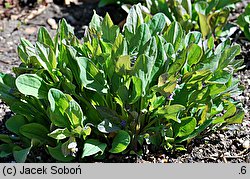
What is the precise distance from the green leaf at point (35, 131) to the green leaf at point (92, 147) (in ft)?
0.95

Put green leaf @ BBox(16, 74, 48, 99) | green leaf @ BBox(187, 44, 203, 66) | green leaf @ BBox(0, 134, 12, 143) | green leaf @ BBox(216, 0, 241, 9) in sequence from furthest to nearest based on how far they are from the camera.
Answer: green leaf @ BBox(216, 0, 241, 9) → green leaf @ BBox(0, 134, 12, 143) → green leaf @ BBox(187, 44, 203, 66) → green leaf @ BBox(16, 74, 48, 99)

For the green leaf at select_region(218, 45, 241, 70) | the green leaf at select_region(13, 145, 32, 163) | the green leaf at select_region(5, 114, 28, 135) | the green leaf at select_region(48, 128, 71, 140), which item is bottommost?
the green leaf at select_region(13, 145, 32, 163)

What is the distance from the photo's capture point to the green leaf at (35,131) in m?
3.32

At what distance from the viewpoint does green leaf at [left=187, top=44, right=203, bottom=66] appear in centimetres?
332

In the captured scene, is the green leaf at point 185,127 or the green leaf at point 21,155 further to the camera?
the green leaf at point 185,127

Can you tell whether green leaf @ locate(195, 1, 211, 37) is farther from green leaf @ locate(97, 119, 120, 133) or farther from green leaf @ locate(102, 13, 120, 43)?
green leaf @ locate(97, 119, 120, 133)

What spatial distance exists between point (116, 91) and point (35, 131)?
20.4 inches

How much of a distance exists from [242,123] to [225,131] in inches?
6.3

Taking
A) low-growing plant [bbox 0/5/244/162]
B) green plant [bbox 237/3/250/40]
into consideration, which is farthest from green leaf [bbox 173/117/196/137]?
green plant [bbox 237/3/250/40]

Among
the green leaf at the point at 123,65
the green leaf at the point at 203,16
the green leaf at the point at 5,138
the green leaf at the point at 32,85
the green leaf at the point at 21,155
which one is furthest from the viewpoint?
the green leaf at the point at 203,16

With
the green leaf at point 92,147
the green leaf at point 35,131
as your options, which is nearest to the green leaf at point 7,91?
the green leaf at point 35,131

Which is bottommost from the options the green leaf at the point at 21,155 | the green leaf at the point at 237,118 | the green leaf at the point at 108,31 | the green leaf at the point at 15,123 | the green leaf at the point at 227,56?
the green leaf at the point at 237,118

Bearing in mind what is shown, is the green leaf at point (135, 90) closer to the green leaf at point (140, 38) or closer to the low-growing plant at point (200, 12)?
the green leaf at point (140, 38)

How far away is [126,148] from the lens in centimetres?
341
